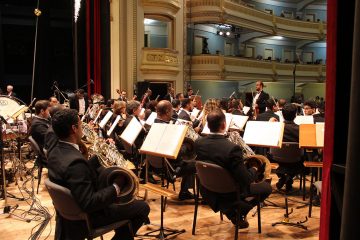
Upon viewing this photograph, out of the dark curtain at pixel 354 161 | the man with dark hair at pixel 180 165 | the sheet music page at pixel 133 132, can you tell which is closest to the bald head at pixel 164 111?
the man with dark hair at pixel 180 165

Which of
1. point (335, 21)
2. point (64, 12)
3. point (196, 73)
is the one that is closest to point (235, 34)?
point (196, 73)

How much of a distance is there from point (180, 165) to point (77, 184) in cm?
276

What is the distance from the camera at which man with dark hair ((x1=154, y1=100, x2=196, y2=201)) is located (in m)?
5.42

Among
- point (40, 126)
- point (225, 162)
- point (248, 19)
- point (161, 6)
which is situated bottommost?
point (225, 162)

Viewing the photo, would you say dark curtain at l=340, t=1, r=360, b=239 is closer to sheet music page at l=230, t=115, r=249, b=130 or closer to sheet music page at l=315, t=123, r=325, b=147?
sheet music page at l=315, t=123, r=325, b=147

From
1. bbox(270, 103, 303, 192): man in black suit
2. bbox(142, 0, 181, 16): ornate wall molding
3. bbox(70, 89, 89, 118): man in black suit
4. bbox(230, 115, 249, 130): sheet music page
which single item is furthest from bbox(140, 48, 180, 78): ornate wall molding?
bbox(270, 103, 303, 192): man in black suit

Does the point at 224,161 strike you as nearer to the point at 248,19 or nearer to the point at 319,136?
the point at 319,136

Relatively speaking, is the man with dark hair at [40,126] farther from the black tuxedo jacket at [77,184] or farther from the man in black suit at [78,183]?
the black tuxedo jacket at [77,184]

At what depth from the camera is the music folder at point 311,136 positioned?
179 inches

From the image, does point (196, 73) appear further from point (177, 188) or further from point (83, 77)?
point (177, 188)

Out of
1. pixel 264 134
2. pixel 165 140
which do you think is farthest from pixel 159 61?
pixel 165 140

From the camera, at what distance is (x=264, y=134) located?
5.05 meters

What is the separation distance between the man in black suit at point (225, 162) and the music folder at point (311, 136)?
829 mm

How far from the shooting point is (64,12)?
19312 millimetres
